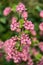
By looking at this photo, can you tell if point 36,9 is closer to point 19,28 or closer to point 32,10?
point 32,10

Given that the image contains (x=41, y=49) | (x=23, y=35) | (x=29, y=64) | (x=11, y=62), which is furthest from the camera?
(x=41, y=49)

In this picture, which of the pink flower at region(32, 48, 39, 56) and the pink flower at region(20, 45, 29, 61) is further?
the pink flower at region(32, 48, 39, 56)

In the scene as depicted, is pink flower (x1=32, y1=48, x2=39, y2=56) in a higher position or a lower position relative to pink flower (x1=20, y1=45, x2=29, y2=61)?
lower

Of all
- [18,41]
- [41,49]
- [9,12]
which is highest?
[18,41]

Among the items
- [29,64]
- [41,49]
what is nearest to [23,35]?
[29,64]

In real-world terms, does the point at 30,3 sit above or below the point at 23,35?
below

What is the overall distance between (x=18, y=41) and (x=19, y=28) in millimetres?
88

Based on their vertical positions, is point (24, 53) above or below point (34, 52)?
above

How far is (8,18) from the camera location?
3217 millimetres

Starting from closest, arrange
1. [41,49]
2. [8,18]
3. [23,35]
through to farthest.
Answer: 1. [23,35]
2. [41,49]
3. [8,18]

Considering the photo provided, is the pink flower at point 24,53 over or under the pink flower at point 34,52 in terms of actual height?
over

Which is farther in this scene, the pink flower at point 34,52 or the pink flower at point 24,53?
the pink flower at point 34,52

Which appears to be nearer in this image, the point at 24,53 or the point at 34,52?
the point at 24,53

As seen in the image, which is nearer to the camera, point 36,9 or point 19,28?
point 19,28
